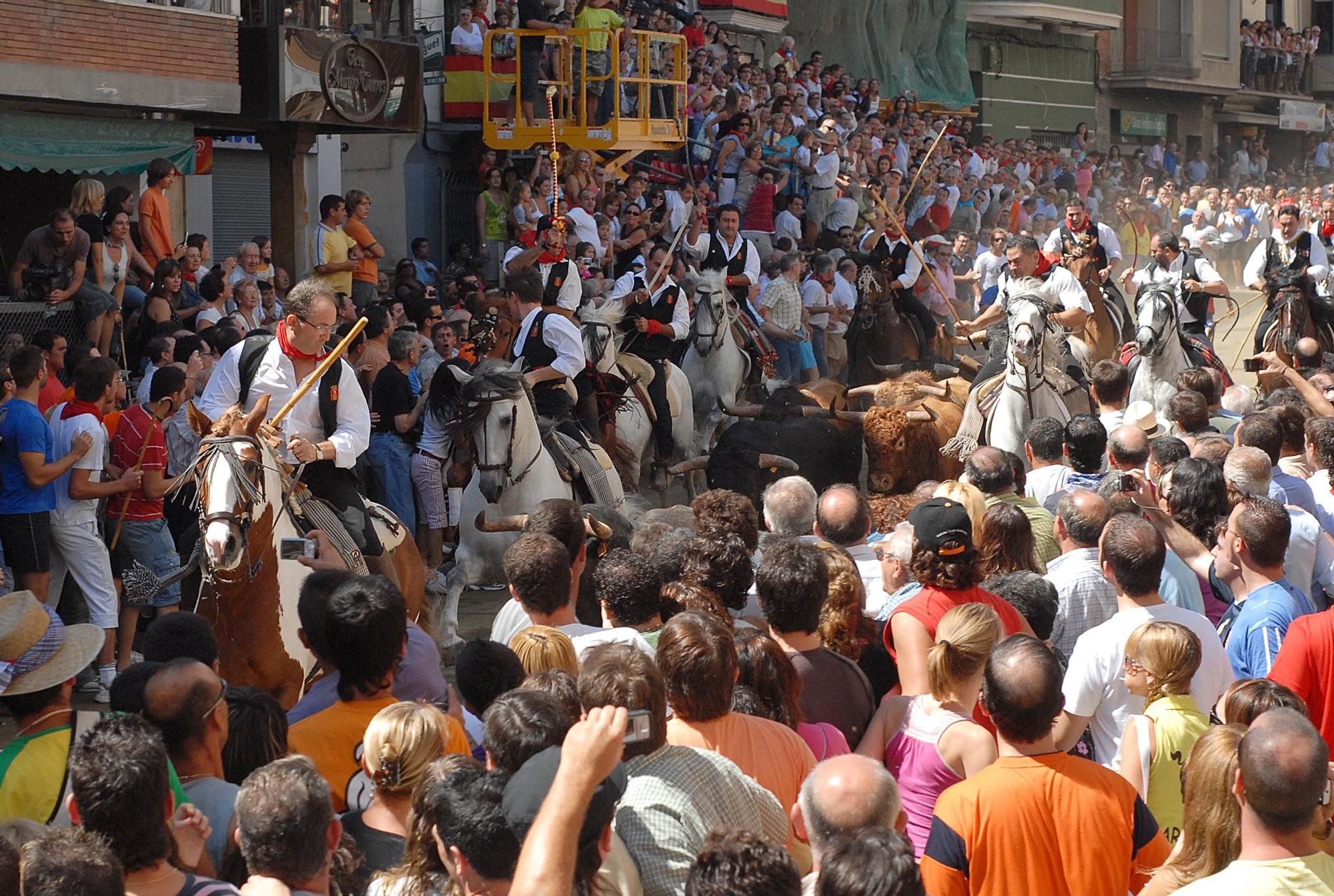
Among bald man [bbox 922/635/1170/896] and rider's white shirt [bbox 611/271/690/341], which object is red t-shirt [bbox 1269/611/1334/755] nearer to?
bald man [bbox 922/635/1170/896]

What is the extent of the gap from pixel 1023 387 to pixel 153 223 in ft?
22.5

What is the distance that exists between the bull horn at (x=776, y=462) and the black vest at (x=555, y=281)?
Answer: 1807 mm

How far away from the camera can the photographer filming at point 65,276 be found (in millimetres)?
10953

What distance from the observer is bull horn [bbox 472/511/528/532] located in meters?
8.45

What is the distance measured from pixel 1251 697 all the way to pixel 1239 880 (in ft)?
3.35

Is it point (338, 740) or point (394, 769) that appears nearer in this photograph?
point (394, 769)

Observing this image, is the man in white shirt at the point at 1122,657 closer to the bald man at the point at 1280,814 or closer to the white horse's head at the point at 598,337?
the bald man at the point at 1280,814

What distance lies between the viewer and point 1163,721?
459cm

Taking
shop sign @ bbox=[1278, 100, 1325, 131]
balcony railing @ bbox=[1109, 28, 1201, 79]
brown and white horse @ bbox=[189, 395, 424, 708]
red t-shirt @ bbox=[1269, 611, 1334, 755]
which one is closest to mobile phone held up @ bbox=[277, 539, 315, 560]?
brown and white horse @ bbox=[189, 395, 424, 708]

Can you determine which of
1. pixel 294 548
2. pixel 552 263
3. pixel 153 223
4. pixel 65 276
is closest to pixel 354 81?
pixel 153 223

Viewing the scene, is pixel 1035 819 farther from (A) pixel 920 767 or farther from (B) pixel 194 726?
(B) pixel 194 726

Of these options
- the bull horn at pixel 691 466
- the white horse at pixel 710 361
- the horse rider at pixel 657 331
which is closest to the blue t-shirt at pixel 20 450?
the bull horn at pixel 691 466

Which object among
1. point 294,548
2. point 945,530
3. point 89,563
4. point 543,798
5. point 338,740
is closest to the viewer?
point 543,798

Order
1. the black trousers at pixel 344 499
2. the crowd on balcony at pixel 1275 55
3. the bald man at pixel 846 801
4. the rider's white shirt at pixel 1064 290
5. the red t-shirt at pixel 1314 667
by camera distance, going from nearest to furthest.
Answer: the bald man at pixel 846 801 → the red t-shirt at pixel 1314 667 → the black trousers at pixel 344 499 → the rider's white shirt at pixel 1064 290 → the crowd on balcony at pixel 1275 55
